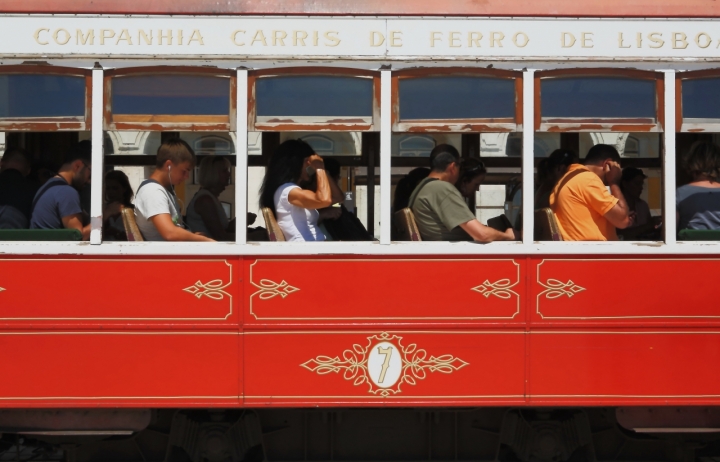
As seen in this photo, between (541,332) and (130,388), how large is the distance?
235 cm

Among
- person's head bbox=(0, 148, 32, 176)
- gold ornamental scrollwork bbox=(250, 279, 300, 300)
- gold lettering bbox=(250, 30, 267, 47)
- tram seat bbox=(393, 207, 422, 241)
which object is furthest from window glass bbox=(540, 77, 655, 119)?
person's head bbox=(0, 148, 32, 176)

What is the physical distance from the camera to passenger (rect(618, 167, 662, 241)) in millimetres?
5168

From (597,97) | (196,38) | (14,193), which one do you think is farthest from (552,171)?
(14,193)

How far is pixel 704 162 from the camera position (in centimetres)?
504

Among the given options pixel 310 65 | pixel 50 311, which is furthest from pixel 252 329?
pixel 310 65

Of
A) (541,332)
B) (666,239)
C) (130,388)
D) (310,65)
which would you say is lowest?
(130,388)

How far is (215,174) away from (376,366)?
176cm

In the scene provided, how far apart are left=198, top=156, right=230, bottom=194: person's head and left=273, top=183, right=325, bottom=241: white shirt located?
0.67 m

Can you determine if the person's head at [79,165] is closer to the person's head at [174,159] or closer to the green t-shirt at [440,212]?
the person's head at [174,159]

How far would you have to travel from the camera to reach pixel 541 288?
465 cm

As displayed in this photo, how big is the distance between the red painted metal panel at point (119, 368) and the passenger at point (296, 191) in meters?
0.74

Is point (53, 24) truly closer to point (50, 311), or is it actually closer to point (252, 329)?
point (50, 311)

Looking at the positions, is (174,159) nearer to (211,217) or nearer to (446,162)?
(211,217)

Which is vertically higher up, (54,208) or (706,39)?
(706,39)
